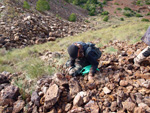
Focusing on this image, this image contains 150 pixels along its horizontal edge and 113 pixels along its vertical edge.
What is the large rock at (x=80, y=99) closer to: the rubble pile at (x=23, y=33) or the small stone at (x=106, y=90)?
the small stone at (x=106, y=90)

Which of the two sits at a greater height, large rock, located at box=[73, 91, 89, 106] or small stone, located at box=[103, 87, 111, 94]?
small stone, located at box=[103, 87, 111, 94]

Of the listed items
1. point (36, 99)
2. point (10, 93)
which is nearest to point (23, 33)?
point (10, 93)

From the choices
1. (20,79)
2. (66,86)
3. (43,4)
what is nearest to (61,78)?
(66,86)

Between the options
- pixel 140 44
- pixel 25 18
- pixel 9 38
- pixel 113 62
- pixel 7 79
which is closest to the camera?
pixel 7 79

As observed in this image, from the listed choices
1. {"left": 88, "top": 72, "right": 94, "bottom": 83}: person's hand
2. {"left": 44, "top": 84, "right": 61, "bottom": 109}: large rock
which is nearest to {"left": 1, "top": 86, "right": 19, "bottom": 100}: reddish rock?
{"left": 44, "top": 84, "right": 61, "bottom": 109}: large rock

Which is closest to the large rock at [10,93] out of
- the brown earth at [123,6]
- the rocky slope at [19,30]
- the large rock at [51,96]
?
the large rock at [51,96]

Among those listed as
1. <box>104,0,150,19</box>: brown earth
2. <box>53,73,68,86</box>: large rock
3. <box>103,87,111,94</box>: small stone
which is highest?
<box>104,0,150,19</box>: brown earth

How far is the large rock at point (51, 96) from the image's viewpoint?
1575 millimetres

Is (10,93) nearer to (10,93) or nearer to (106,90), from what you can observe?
(10,93)

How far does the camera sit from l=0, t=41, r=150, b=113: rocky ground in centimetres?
152

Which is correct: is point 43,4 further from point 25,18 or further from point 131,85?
point 131,85

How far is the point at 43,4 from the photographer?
1095cm

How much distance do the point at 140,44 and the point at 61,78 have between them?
3252mm

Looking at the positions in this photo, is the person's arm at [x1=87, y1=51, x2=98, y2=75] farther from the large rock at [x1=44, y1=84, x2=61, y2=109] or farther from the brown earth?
the brown earth
